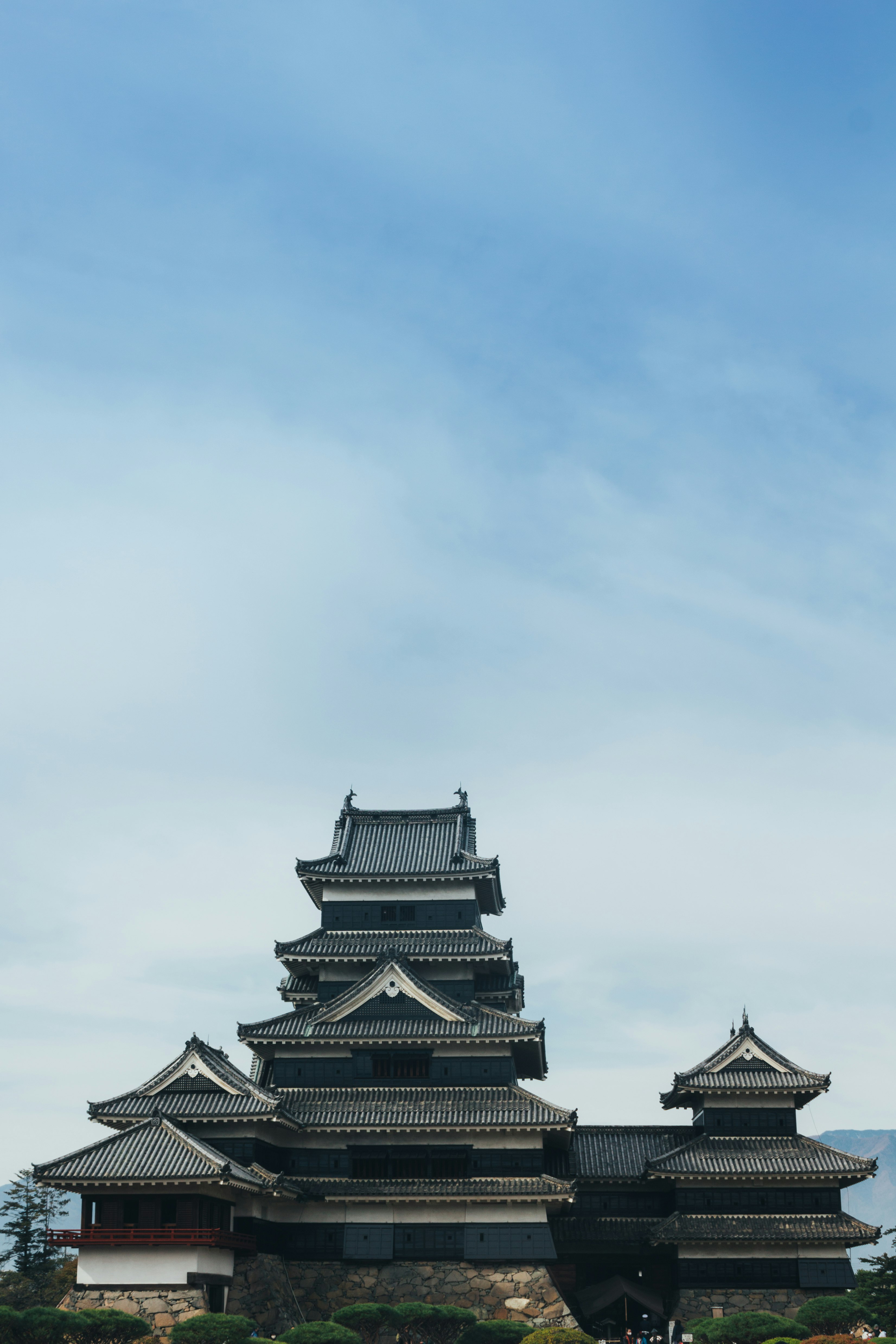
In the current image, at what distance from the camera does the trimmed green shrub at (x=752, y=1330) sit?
40.1 m

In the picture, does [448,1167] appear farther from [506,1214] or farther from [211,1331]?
[211,1331]

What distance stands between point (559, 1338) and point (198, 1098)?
613 inches

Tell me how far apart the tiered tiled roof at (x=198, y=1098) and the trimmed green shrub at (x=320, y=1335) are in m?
7.92

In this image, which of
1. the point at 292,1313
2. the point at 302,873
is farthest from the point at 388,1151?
the point at 302,873

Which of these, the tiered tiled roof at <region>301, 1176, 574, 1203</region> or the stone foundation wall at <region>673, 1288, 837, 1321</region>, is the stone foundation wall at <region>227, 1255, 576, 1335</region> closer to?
the tiered tiled roof at <region>301, 1176, 574, 1203</region>

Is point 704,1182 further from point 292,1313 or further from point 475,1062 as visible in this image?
point 292,1313

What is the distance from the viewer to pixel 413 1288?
4431 cm

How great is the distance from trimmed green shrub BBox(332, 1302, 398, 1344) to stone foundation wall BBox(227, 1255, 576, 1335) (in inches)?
134

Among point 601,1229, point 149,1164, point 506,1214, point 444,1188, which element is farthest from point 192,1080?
point 601,1229

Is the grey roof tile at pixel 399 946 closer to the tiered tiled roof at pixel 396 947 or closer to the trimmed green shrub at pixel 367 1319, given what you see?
the tiered tiled roof at pixel 396 947

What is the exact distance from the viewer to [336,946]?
2087 inches

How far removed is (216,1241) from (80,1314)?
226 inches

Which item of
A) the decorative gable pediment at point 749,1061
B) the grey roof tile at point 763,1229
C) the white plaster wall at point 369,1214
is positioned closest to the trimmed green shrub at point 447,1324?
the white plaster wall at point 369,1214

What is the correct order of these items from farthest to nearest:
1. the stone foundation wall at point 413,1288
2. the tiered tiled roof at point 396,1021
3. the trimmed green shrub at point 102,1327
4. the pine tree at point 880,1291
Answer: the pine tree at point 880,1291
the tiered tiled roof at point 396,1021
the stone foundation wall at point 413,1288
the trimmed green shrub at point 102,1327
